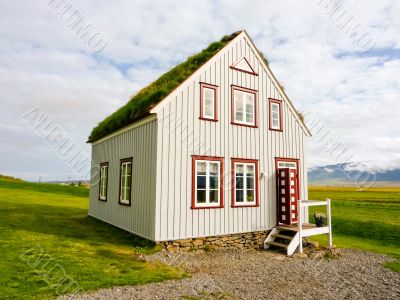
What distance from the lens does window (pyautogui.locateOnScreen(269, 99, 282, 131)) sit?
47.2ft

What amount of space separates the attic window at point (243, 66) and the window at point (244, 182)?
416 cm

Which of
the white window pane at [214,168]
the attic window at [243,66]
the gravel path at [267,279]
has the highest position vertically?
the attic window at [243,66]

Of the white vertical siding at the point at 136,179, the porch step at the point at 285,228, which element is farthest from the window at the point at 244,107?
the porch step at the point at 285,228

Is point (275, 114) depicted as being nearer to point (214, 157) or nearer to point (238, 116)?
point (238, 116)

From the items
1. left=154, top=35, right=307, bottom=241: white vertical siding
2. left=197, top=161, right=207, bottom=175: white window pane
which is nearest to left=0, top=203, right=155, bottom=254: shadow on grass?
left=154, top=35, right=307, bottom=241: white vertical siding

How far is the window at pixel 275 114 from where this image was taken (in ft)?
47.2

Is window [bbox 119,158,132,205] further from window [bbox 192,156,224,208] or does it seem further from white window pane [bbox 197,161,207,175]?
white window pane [bbox 197,161,207,175]

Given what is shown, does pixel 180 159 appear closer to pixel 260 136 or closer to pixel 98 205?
pixel 260 136

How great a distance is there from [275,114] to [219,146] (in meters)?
4.09

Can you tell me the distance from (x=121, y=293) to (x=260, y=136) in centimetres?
932

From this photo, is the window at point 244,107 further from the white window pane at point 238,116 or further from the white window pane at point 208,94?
the white window pane at point 208,94

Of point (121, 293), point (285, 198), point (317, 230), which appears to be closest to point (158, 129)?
point (121, 293)

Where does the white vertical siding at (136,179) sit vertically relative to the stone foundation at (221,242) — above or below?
above

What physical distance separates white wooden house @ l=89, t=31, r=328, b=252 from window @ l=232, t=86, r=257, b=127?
5 cm
